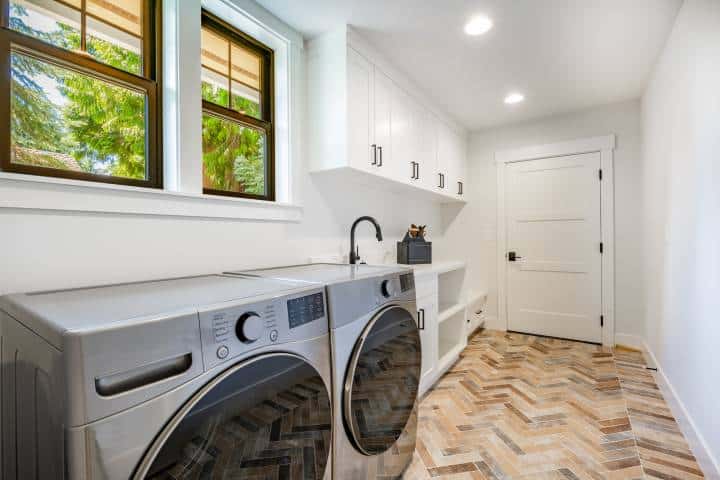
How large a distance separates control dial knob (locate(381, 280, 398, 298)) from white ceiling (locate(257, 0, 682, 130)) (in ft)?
4.98

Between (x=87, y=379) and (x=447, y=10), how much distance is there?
88.3 inches

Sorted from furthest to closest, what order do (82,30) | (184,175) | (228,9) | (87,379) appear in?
(228,9)
(184,175)
(82,30)
(87,379)

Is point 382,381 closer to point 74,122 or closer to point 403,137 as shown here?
point 74,122

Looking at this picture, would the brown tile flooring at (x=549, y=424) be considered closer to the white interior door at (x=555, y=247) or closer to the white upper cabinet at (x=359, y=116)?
the white interior door at (x=555, y=247)

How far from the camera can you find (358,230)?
271 centimetres

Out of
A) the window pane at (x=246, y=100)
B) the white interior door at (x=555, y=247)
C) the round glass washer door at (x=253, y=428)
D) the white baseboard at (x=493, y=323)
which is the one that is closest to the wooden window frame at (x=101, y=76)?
the window pane at (x=246, y=100)

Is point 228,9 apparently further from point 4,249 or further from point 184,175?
point 4,249

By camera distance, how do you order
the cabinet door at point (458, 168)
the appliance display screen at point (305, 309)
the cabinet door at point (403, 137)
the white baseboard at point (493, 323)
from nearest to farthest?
the appliance display screen at point (305, 309) → the cabinet door at point (403, 137) → the cabinet door at point (458, 168) → the white baseboard at point (493, 323)

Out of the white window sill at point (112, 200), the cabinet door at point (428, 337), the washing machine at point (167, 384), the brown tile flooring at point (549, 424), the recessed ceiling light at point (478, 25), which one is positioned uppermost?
the recessed ceiling light at point (478, 25)

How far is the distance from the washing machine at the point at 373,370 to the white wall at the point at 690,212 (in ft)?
4.59

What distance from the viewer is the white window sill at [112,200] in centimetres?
112

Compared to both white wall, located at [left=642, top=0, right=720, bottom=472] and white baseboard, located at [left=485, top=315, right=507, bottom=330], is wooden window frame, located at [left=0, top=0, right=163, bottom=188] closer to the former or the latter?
white wall, located at [left=642, top=0, right=720, bottom=472]

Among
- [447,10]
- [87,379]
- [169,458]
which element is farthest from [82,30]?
[447,10]

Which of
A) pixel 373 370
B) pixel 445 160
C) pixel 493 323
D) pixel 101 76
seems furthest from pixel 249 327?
pixel 493 323
